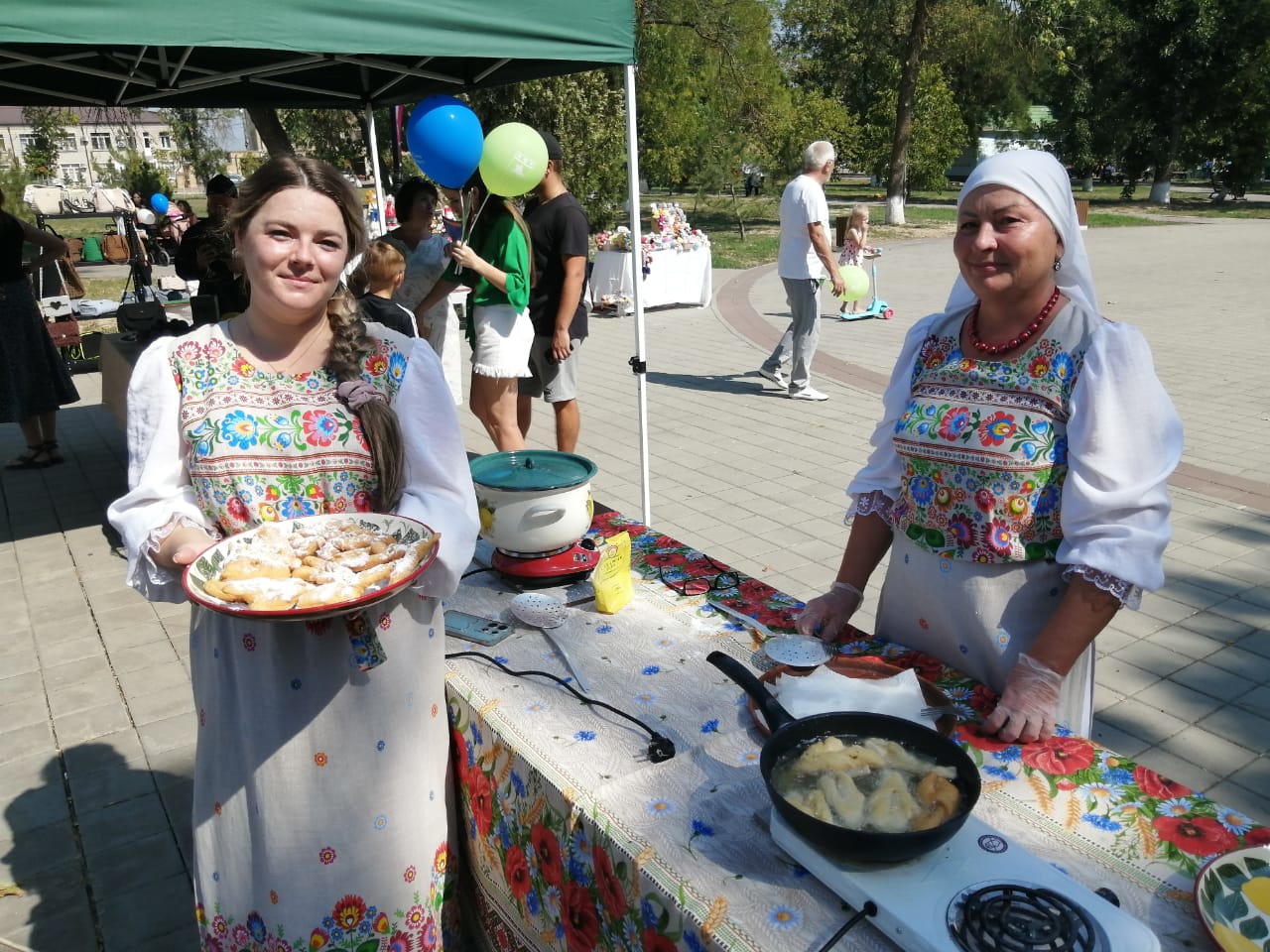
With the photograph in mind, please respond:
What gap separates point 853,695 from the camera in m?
1.57

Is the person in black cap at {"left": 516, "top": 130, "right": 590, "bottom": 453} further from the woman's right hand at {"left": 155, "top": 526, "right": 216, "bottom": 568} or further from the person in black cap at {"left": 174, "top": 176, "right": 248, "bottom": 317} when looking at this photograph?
the woman's right hand at {"left": 155, "top": 526, "right": 216, "bottom": 568}

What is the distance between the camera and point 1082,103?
3534cm

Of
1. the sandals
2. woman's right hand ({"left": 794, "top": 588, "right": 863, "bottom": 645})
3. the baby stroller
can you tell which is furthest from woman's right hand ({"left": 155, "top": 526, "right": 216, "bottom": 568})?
the baby stroller

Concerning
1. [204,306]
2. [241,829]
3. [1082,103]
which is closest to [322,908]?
[241,829]

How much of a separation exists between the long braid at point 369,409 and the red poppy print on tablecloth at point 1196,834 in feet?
4.63

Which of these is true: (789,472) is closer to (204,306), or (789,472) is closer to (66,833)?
(204,306)

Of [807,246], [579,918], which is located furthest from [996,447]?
[807,246]

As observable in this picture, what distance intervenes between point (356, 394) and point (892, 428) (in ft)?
3.63

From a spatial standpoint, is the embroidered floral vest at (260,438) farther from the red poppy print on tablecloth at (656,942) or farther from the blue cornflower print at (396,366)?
the red poppy print on tablecloth at (656,942)

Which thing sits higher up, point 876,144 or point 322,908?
point 876,144

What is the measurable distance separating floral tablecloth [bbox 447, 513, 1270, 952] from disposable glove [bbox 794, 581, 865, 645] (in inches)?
2.9

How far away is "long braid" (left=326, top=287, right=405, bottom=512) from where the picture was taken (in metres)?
1.65

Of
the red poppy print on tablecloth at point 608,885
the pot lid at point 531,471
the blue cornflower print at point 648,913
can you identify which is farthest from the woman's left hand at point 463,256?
the blue cornflower print at point 648,913

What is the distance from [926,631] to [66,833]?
109 inches
